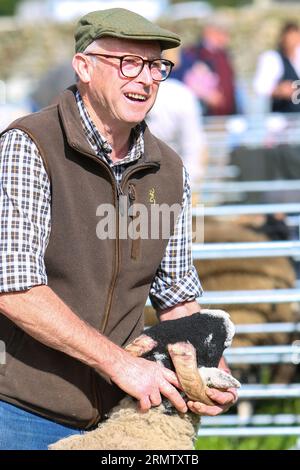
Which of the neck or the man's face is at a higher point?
the man's face

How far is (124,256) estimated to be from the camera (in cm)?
294

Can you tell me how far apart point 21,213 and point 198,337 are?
0.59 m

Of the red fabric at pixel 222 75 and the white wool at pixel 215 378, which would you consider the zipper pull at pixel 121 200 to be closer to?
the white wool at pixel 215 378

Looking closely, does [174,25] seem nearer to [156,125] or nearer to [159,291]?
[156,125]

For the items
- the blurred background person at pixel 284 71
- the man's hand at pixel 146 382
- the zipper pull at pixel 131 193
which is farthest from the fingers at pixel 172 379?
the blurred background person at pixel 284 71

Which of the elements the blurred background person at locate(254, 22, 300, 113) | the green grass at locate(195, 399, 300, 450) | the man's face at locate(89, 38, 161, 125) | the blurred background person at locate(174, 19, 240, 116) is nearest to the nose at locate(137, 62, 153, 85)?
the man's face at locate(89, 38, 161, 125)

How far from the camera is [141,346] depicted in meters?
2.83

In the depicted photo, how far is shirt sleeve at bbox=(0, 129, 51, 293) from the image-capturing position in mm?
2689

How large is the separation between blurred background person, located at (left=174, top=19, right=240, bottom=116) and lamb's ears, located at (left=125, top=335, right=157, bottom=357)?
7.91 metres

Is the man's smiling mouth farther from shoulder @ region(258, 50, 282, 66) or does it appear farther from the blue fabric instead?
shoulder @ region(258, 50, 282, 66)

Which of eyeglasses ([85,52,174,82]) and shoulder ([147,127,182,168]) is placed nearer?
Answer: eyeglasses ([85,52,174,82])
